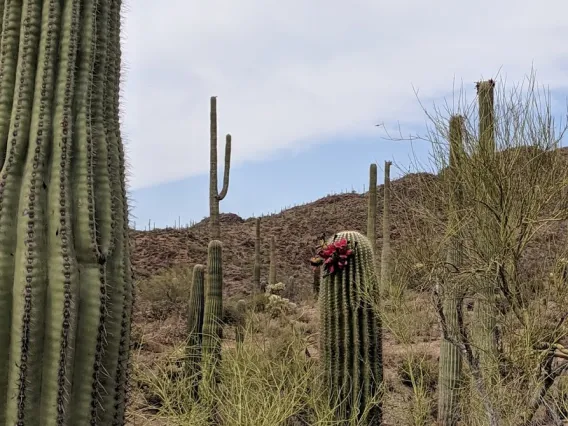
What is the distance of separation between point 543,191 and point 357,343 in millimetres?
2154

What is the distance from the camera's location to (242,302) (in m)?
10.7

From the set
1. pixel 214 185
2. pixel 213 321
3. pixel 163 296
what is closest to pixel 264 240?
pixel 163 296

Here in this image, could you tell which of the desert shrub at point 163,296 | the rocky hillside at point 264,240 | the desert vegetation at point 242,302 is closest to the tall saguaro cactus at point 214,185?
the desert vegetation at point 242,302

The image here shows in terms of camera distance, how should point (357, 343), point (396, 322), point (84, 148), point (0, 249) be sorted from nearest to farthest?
point (0, 249) → point (84, 148) → point (357, 343) → point (396, 322)

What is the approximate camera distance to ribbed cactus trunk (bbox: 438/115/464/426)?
5.81 metres

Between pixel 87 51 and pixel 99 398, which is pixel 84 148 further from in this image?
pixel 99 398

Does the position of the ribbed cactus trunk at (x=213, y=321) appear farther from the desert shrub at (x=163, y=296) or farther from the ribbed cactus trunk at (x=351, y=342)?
the desert shrub at (x=163, y=296)

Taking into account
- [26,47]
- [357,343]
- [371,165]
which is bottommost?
[357,343]

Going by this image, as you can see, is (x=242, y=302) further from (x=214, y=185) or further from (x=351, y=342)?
(x=351, y=342)

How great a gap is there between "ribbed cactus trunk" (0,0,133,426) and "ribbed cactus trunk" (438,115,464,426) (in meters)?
3.80

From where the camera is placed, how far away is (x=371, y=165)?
1191 cm

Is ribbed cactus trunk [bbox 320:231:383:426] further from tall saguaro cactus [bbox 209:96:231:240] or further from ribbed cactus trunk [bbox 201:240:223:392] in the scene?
tall saguaro cactus [bbox 209:96:231:240]

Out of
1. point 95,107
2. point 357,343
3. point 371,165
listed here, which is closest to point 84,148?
point 95,107

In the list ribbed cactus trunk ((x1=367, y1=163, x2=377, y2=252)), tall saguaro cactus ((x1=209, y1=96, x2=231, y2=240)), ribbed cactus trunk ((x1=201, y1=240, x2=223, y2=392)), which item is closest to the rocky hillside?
ribbed cactus trunk ((x1=367, y1=163, x2=377, y2=252))
